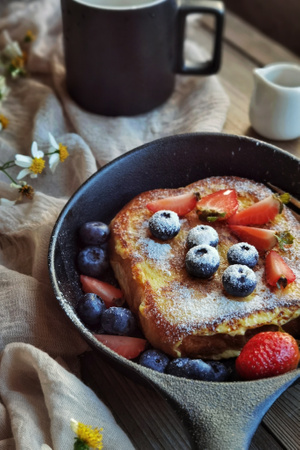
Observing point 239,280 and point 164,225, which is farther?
point 164,225

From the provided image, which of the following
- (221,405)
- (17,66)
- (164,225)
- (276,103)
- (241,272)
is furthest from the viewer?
(17,66)

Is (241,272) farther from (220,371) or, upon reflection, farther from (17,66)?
(17,66)

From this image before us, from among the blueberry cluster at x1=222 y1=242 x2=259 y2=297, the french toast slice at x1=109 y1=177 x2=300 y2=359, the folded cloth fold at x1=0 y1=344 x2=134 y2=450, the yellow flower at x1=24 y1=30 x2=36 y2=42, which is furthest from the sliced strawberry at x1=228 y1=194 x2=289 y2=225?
the yellow flower at x1=24 y1=30 x2=36 y2=42

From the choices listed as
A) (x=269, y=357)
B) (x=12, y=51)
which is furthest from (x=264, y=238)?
(x=12, y=51)

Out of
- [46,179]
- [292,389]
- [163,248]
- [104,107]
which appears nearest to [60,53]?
[104,107]

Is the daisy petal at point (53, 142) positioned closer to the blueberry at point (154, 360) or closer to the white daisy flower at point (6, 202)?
the white daisy flower at point (6, 202)
